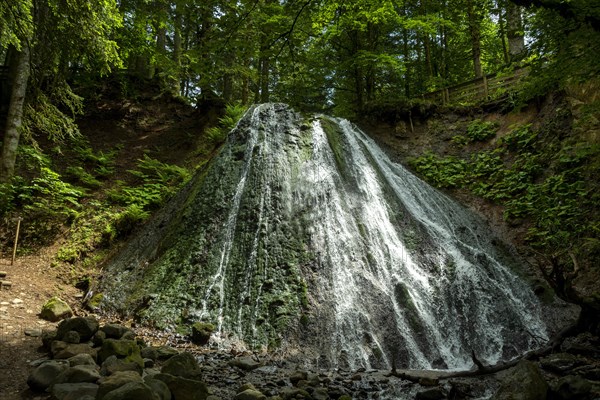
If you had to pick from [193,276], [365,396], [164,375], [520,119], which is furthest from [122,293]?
[520,119]

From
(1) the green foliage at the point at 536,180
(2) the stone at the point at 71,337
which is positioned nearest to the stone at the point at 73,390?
(2) the stone at the point at 71,337

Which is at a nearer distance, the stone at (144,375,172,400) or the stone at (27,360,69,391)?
the stone at (144,375,172,400)

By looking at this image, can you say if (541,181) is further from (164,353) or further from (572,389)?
(164,353)

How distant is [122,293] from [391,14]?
1333 centimetres

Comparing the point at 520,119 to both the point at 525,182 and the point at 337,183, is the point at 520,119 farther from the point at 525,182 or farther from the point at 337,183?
the point at 337,183

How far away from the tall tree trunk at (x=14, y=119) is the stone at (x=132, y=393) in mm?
8595

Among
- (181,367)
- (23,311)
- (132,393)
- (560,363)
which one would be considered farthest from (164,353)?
(560,363)

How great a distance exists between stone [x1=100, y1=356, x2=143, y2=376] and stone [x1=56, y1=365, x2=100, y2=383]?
26 cm

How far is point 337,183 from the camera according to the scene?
10.4 metres

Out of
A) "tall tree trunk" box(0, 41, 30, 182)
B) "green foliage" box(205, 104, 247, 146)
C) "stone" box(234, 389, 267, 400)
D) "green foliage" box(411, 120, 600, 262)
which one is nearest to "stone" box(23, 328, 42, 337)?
"stone" box(234, 389, 267, 400)

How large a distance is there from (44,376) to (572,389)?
5.39 meters

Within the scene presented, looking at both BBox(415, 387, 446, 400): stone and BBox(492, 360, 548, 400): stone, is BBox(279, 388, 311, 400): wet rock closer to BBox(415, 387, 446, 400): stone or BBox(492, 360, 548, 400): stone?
BBox(415, 387, 446, 400): stone

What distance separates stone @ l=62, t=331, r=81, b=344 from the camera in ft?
16.2

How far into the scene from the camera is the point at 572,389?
4031 millimetres
